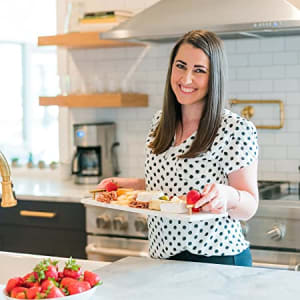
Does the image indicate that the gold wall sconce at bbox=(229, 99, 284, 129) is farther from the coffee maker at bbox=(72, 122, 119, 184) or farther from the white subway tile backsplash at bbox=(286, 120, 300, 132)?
the coffee maker at bbox=(72, 122, 119, 184)

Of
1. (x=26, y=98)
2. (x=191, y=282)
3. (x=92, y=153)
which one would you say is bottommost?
(x=191, y=282)

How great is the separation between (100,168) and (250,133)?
7.19 ft

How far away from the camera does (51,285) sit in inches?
72.3

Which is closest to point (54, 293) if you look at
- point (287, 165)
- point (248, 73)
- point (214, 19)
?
point (214, 19)

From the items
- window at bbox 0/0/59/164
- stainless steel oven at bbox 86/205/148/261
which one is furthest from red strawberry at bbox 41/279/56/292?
window at bbox 0/0/59/164

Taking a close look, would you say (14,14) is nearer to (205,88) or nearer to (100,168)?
(100,168)

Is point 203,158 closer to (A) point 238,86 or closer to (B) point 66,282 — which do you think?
(B) point 66,282

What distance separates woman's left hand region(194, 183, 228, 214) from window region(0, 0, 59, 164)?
10.6ft

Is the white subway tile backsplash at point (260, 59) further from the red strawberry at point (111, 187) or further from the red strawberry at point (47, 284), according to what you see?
the red strawberry at point (47, 284)

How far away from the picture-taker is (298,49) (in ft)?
13.6

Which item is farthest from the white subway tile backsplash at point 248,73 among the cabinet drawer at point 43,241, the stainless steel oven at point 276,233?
the cabinet drawer at point 43,241

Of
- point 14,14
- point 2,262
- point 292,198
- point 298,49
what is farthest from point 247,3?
point 14,14

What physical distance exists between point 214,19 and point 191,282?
1.85m

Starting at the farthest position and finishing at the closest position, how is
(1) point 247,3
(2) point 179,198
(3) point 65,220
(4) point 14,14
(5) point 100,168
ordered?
(4) point 14,14 < (5) point 100,168 < (3) point 65,220 < (1) point 247,3 < (2) point 179,198
